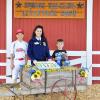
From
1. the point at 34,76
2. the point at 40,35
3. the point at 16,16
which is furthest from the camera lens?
the point at 16,16

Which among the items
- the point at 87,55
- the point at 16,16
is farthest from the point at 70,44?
the point at 16,16

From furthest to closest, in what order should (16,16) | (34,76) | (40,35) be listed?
(16,16)
(40,35)
(34,76)

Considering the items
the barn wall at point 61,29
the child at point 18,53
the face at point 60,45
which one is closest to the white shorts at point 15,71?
the child at point 18,53

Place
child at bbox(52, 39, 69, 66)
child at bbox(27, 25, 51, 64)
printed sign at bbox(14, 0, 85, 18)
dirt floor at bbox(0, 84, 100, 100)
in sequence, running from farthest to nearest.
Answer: printed sign at bbox(14, 0, 85, 18) < child at bbox(52, 39, 69, 66) < child at bbox(27, 25, 51, 64) < dirt floor at bbox(0, 84, 100, 100)

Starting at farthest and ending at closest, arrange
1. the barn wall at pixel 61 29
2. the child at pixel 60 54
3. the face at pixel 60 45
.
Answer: the barn wall at pixel 61 29 < the face at pixel 60 45 < the child at pixel 60 54

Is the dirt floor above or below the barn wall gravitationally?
below

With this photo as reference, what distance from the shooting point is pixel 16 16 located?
1252 centimetres

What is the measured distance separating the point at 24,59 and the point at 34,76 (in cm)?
209

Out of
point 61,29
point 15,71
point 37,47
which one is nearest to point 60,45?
point 61,29

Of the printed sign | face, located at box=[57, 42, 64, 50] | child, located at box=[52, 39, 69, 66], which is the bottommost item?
child, located at box=[52, 39, 69, 66]

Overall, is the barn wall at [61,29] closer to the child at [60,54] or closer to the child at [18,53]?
the child at [60,54]

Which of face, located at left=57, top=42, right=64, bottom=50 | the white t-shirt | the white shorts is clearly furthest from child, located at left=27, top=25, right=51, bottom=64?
face, located at left=57, top=42, right=64, bottom=50

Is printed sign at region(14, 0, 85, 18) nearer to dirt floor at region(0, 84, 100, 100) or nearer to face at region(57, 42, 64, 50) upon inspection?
face at region(57, 42, 64, 50)

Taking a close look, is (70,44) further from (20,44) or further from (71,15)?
(20,44)
